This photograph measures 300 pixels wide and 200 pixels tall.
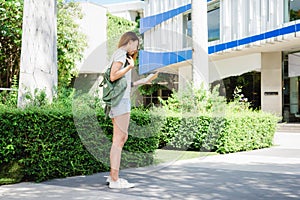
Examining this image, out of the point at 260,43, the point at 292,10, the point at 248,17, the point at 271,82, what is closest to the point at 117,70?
the point at 260,43

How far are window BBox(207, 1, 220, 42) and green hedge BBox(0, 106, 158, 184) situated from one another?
15.8 meters

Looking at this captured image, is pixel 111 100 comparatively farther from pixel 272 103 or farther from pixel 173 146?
pixel 272 103

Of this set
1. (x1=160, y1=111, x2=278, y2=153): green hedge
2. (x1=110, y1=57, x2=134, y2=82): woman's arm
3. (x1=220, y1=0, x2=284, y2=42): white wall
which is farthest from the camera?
(x1=220, y1=0, x2=284, y2=42): white wall

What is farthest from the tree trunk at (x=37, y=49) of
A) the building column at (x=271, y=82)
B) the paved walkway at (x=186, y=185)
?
the building column at (x=271, y=82)

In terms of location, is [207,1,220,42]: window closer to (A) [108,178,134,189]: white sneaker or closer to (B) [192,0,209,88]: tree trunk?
(B) [192,0,209,88]: tree trunk

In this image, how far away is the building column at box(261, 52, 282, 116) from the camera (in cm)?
1952

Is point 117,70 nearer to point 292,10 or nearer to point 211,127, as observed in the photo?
point 211,127

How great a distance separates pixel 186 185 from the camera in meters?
4.65

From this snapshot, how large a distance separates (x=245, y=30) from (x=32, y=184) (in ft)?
50.8

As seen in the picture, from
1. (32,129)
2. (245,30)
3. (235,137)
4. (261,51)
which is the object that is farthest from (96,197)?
(261,51)

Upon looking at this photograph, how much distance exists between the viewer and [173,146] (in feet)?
27.5

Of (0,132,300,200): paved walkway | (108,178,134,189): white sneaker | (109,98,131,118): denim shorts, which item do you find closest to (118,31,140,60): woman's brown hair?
(109,98,131,118): denim shorts

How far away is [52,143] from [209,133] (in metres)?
4.29

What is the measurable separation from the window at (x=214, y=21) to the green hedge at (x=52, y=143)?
15833 millimetres
